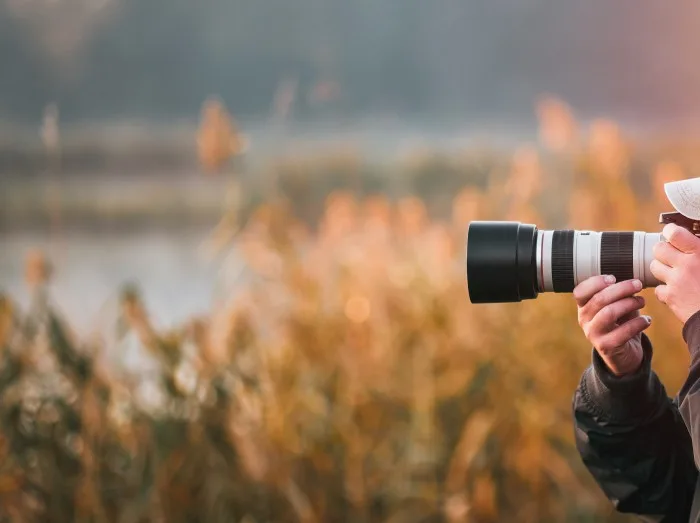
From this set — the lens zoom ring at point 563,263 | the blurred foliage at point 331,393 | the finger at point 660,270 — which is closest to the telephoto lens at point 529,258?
the lens zoom ring at point 563,263

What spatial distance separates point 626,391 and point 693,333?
0.31m

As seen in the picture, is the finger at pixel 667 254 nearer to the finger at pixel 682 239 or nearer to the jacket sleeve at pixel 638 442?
the finger at pixel 682 239

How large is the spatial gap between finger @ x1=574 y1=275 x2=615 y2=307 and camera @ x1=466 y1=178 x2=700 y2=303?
34mm

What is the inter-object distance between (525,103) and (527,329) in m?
0.80

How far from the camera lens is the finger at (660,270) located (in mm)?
1518

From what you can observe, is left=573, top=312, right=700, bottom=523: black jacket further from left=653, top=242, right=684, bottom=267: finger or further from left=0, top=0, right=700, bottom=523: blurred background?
left=0, top=0, right=700, bottom=523: blurred background

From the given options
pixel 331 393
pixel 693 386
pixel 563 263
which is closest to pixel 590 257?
pixel 563 263

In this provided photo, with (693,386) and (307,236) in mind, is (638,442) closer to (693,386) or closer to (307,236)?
(693,386)

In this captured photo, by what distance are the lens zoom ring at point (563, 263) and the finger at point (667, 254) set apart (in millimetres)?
172

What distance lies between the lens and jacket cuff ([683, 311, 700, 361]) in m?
1.46

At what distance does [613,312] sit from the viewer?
160 cm

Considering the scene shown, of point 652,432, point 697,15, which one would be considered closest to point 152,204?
point 697,15

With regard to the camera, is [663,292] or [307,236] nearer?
[663,292]

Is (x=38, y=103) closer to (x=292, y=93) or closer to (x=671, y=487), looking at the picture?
(x=292, y=93)
